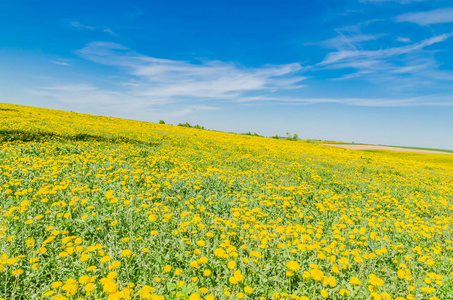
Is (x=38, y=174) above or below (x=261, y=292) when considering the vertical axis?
above

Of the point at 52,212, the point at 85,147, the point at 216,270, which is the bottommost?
the point at 216,270

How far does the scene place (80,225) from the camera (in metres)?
4.18

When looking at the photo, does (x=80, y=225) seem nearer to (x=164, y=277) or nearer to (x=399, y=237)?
(x=164, y=277)

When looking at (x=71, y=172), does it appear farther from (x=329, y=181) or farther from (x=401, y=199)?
(x=401, y=199)

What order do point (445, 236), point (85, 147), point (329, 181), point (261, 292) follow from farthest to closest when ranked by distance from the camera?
point (85, 147)
point (329, 181)
point (445, 236)
point (261, 292)

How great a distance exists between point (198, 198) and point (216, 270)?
9.84 feet

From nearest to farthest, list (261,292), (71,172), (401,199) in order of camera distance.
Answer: (261,292), (71,172), (401,199)

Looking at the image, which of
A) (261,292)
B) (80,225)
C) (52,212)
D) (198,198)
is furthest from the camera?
(198,198)

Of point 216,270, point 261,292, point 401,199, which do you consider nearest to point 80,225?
point 216,270

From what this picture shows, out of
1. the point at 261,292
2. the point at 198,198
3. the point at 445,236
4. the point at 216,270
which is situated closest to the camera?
the point at 261,292

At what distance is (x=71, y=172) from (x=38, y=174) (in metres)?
0.87

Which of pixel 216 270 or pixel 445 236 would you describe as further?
pixel 445 236

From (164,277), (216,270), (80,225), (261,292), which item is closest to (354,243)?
(261,292)

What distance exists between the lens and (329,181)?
32.9ft
